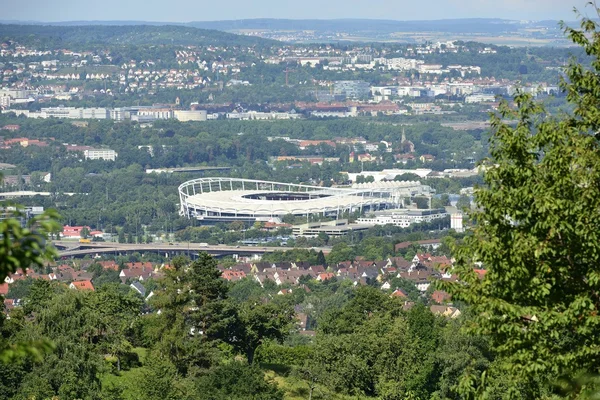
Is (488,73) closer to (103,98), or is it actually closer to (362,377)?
(103,98)

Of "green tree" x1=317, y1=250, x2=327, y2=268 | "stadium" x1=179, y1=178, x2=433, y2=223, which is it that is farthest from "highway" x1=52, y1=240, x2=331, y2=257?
"stadium" x1=179, y1=178, x2=433, y2=223

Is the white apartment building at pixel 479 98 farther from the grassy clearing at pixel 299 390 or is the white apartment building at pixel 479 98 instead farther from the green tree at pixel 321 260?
the grassy clearing at pixel 299 390

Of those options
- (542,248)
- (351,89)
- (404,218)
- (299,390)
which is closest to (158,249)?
(404,218)

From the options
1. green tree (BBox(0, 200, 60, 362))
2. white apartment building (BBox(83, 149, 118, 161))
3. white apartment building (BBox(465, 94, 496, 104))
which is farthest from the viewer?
white apartment building (BBox(465, 94, 496, 104))

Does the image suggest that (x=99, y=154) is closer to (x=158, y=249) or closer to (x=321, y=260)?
(x=158, y=249)

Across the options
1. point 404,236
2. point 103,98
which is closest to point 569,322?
point 404,236

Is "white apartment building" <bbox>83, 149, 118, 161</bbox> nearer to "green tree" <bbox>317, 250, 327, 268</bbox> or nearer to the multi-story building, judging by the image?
"green tree" <bbox>317, 250, 327, 268</bbox>
